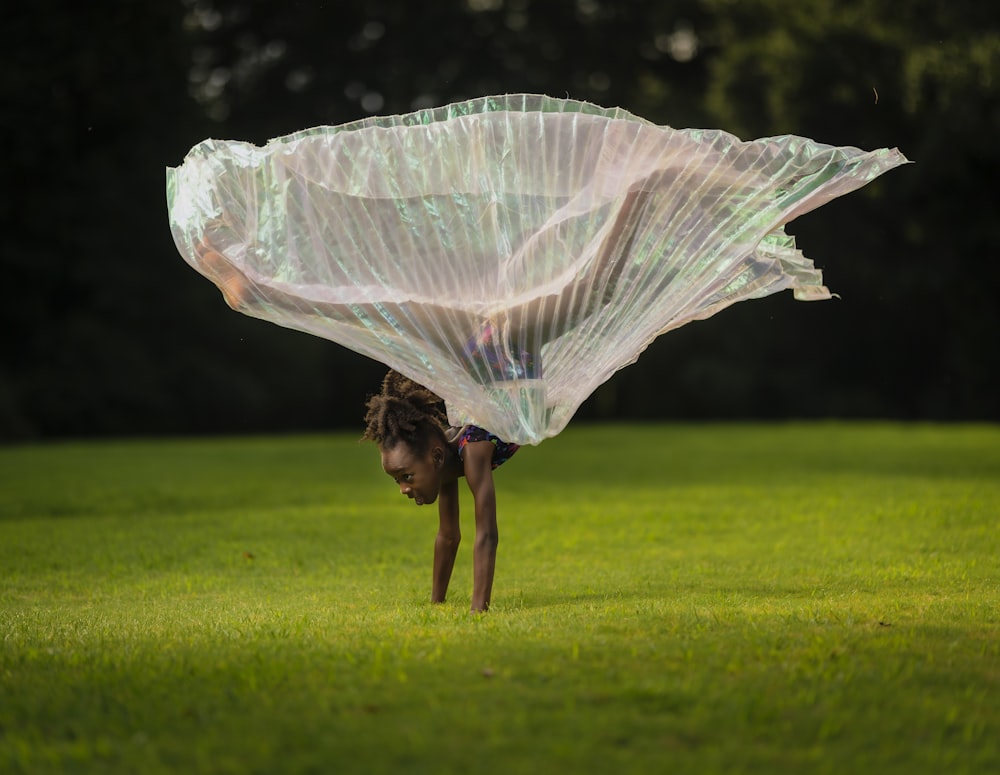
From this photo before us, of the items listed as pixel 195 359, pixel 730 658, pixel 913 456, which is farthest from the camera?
pixel 195 359

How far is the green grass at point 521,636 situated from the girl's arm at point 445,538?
0.30 m

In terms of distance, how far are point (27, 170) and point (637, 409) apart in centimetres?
2157

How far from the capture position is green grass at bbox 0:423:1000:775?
14.6 feet

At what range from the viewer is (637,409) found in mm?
46094

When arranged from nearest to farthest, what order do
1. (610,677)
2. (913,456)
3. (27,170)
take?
(610,677)
(913,456)
(27,170)

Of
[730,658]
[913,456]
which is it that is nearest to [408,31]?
[913,456]

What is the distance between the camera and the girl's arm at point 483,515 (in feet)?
23.5

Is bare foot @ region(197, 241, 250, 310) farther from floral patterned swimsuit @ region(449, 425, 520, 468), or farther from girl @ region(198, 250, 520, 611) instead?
floral patterned swimsuit @ region(449, 425, 520, 468)

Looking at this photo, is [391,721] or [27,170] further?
[27,170]

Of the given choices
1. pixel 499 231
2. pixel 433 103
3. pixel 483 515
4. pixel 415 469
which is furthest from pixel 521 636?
pixel 433 103

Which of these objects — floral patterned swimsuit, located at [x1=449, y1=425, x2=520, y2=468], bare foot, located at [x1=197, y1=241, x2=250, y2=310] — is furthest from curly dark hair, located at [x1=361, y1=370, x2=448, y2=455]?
bare foot, located at [x1=197, y1=241, x2=250, y2=310]

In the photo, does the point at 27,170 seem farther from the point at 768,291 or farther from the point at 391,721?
the point at 391,721

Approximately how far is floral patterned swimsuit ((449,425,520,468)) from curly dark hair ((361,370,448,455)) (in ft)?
0.41

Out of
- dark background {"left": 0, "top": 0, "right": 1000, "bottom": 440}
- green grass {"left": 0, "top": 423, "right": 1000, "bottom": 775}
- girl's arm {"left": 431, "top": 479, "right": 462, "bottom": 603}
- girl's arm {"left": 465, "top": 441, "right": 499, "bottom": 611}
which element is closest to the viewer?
green grass {"left": 0, "top": 423, "right": 1000, "bottom": 775}
